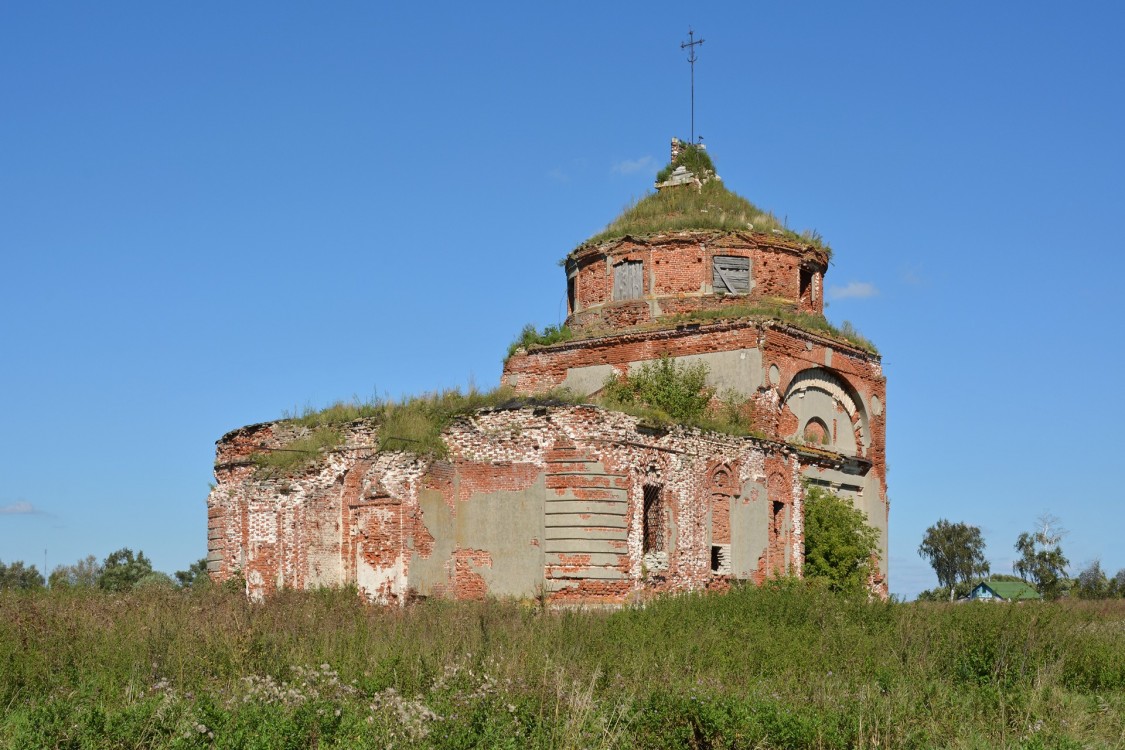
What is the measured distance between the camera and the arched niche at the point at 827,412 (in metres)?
26.8

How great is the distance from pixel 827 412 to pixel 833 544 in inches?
138

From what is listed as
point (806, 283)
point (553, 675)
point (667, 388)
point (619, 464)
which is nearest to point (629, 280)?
point (667, 388)

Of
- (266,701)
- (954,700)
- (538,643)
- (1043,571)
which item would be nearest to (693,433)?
(538,643)

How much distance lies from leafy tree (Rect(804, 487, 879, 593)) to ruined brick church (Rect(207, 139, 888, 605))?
0.72m

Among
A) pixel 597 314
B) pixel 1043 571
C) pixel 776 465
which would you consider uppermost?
pixel 597 314

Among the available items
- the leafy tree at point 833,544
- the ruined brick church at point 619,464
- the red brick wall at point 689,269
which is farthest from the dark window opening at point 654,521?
the red brick wall at point 689,269

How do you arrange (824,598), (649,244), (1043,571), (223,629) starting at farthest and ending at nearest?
(1043,571), (649,244), (824,598), (223,629)

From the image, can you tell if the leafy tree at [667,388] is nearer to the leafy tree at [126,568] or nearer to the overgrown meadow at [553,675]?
the overgrown meadow at [553,675]

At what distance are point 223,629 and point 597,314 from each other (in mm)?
16298

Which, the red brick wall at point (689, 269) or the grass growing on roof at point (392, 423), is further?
the red brick wall at point (689, 269)

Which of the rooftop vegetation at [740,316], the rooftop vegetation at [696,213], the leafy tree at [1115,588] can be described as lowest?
the leafy tree at [1115,588]

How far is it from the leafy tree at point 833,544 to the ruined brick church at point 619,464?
0.72 metres

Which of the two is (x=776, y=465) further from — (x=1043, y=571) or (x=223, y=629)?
(x=1043, y=571)

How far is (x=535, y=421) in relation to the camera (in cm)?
2069
